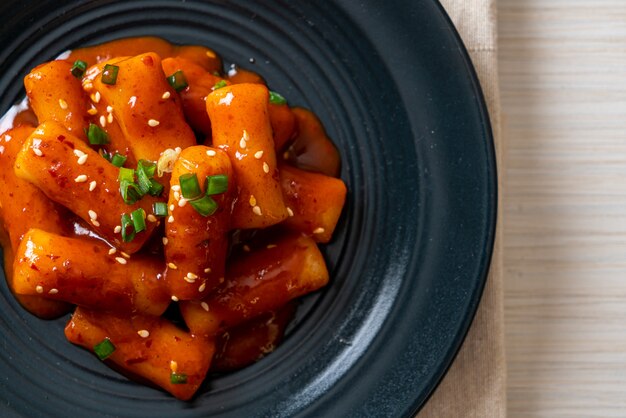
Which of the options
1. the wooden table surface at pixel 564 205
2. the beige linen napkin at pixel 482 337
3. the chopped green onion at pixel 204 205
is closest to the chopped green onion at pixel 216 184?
the chopped green onion at pixel 204 205

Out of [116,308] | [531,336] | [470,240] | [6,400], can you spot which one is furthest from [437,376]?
[6,400]

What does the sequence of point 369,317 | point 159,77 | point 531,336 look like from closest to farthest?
1. point 159,77
2. point 369,317
3. point 531,336

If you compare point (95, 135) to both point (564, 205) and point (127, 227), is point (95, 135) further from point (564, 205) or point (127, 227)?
point (564, 205)

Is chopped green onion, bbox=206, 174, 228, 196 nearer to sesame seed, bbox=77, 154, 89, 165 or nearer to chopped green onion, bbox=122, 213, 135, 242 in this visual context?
chopped green onion, bbox=122, 213, 135, 242

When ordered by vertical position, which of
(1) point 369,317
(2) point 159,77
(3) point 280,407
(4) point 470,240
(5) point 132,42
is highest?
(5) point 132,42

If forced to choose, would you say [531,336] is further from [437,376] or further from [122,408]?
[122,408]

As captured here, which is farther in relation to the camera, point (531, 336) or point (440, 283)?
point (531, 336)

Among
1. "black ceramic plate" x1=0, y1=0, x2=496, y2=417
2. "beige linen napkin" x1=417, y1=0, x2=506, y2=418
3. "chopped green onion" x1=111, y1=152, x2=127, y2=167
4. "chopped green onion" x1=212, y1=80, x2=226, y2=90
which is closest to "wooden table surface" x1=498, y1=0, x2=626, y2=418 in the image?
"beige linen napkin" x1=417, y1=0, x2=506, y2=418
